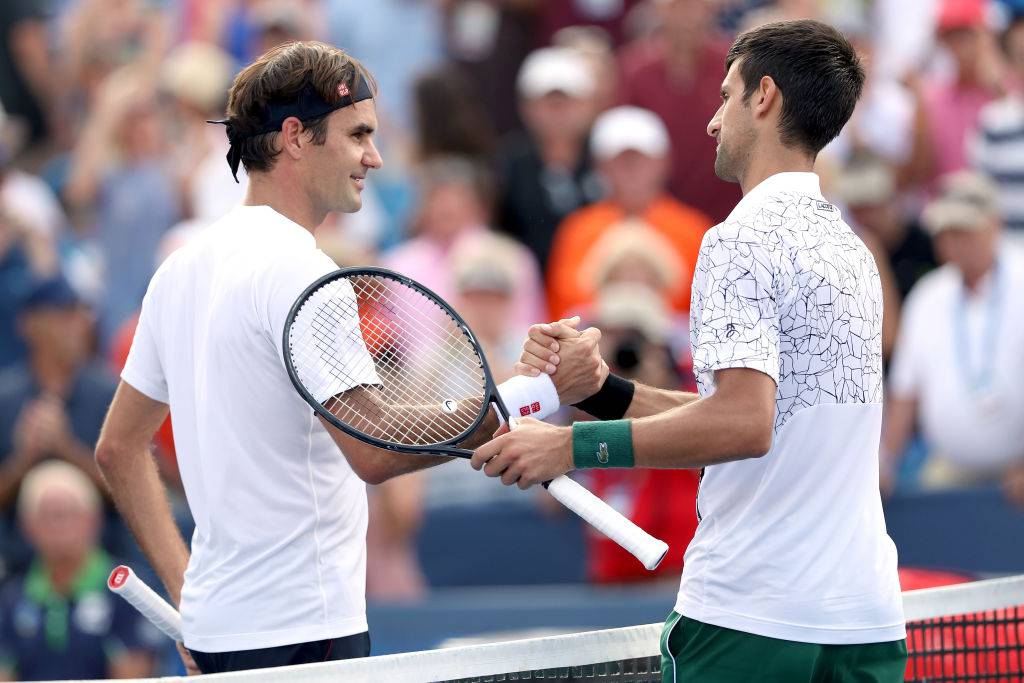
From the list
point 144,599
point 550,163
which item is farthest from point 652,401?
point 550,163

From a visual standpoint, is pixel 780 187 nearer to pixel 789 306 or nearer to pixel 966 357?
pixel 789 306

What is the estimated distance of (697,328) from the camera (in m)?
3.29

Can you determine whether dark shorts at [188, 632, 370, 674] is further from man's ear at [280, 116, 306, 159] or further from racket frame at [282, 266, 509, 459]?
man's ear at [280, 116, 306, 159]

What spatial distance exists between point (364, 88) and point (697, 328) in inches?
39.0

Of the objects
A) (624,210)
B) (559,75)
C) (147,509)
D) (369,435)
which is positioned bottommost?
(147,509)

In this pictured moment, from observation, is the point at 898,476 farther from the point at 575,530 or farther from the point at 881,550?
the point at 881,550

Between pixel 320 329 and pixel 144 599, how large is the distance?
0.86 meters

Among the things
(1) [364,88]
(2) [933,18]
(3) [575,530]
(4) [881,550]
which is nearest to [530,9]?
(2) [933,18]

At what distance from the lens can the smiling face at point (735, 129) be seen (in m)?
3.44

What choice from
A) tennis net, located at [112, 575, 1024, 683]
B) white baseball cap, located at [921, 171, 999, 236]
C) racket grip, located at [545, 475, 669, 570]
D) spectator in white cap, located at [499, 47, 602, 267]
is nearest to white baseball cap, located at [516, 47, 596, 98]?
spectator in white cap, located at [499, 47, 602, 267]

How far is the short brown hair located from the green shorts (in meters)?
1.35

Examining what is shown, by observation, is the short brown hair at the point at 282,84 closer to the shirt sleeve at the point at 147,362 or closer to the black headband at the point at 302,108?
the black headband at the point at 302,108

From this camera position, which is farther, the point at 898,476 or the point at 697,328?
the point at 898,476

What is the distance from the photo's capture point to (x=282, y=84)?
364 cm
